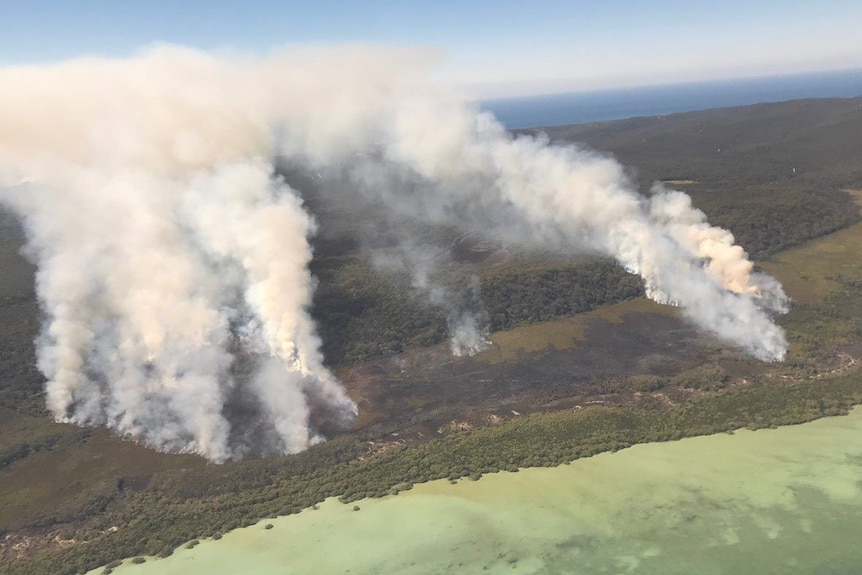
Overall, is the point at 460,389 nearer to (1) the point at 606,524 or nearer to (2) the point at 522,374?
(2) the point at 522,374

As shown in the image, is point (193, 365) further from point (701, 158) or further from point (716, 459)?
point (701, 158)

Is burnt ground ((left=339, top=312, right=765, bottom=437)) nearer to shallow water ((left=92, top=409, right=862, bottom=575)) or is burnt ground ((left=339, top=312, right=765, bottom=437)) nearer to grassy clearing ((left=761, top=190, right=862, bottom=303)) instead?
shallow water ((left=92, top=409, right=862, bottom=575))

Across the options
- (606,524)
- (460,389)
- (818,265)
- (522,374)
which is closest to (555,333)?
(522,374)

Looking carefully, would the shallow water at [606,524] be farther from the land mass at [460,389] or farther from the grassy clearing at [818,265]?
the grassy clearing at [818,265]

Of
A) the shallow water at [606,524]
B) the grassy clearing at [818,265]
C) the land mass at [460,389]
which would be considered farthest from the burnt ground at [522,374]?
the grassy clearing at [818,265]

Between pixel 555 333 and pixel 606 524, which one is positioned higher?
pixel 555 333

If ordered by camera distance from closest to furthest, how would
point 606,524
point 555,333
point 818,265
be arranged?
point 606,524
point 555,333
point 818,265

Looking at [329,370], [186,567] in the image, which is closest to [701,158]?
[329,370]
